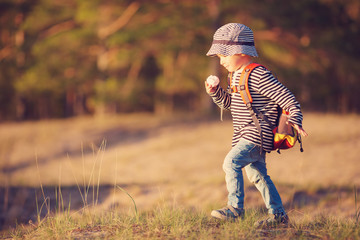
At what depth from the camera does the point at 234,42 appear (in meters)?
3.18

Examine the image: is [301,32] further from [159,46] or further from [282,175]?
[282,175]

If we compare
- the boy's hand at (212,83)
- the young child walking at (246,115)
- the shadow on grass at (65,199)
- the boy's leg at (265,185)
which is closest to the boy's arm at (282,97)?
the young child walking at (246,115)

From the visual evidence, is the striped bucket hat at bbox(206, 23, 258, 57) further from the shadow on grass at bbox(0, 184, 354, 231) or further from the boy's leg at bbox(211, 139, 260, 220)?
the shadow on grass at bbox(0, 184, 354, 231)

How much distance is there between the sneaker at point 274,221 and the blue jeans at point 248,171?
0.04 m

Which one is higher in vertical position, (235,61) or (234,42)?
(234,42)

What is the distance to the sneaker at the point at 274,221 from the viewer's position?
3.04 metres

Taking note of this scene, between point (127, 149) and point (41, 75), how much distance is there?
6.71 m

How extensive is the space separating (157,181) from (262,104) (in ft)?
17.3

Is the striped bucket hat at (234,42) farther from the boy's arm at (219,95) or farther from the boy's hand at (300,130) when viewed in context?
the boy's hand at (300,130)

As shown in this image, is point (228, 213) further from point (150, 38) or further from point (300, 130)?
point (150, 38)

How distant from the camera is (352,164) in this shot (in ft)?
28.3

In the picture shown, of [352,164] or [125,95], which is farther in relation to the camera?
[125,95]

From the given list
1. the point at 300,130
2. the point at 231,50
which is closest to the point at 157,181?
the point at 231,50

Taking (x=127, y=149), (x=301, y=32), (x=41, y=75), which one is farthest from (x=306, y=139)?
(x=41, y=75)
